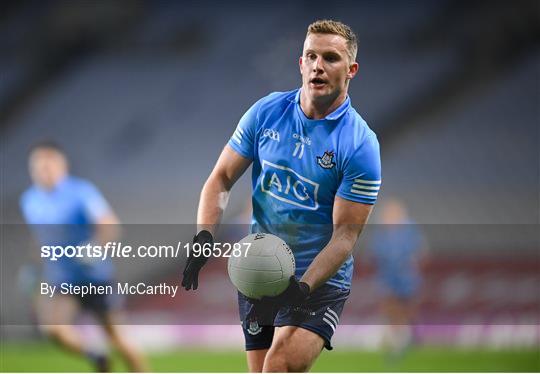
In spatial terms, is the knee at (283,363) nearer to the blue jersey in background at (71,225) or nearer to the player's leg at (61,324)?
the player's leg at (61,324)

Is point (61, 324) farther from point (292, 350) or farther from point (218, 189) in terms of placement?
point (292, 350)

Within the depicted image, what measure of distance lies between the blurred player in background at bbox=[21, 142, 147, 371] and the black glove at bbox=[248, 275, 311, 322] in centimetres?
233

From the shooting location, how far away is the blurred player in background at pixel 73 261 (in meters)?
6.07

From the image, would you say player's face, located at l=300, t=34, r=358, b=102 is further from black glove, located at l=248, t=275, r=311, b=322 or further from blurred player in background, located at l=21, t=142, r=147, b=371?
blurred player in background, located at l=21, t=142, r=147, b=371

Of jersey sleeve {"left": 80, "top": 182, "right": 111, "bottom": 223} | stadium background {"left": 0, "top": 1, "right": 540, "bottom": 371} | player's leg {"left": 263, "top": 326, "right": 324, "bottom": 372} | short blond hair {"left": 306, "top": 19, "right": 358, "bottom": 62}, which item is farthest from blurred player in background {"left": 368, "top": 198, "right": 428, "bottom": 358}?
player's leg {"left": 263, "top": 326, "right": 324, "bottom": 372}

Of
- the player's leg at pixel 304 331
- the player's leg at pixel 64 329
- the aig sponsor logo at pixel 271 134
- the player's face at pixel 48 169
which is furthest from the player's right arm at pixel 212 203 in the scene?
the player's face at pixel 48 169

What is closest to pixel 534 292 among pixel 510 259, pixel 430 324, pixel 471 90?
pixel 510 259

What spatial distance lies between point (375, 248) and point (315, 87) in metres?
5.22

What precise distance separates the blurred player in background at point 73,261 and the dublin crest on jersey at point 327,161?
2.65 metres

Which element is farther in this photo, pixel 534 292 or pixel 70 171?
pixel 70 171

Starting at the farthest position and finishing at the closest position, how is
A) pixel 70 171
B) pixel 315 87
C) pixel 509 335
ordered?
pixel 70 171 < pixel 509 335 < pixel 315 87

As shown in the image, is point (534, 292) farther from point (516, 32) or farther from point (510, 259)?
point (516, 32)

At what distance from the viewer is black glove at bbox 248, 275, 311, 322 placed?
377 cm

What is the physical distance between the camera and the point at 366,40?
9.45 metres
